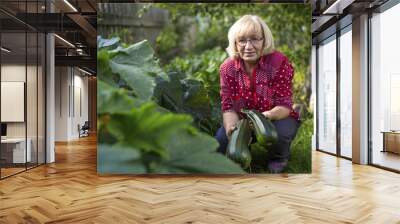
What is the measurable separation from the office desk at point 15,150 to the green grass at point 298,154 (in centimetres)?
368

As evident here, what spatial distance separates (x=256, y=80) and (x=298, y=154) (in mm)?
1274

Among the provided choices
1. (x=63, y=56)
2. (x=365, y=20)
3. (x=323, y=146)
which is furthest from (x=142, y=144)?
(x=63, y=56)

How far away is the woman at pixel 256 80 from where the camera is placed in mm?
5953

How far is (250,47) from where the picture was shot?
5938mm

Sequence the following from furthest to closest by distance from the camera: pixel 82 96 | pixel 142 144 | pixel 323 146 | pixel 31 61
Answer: pixel 82 96
pixel 323 146
pixel 31 61
pixel 142 144

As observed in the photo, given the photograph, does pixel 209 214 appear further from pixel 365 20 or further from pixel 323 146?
pixel 323 146

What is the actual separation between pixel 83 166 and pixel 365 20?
5.94 m

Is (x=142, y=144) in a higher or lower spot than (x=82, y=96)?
lower

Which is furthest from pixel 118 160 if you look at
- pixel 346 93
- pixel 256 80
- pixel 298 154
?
pixel 346 93

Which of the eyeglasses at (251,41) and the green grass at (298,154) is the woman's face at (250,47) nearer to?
the eyeglasses at (251,41)

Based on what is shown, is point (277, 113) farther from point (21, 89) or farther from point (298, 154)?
point (21, 89)

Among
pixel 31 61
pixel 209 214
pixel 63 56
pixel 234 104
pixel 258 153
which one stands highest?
pixel 63 56

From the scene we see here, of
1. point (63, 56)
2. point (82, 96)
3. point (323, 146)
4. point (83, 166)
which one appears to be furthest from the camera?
point (82, 96)

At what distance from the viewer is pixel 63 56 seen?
12398 millimetres
